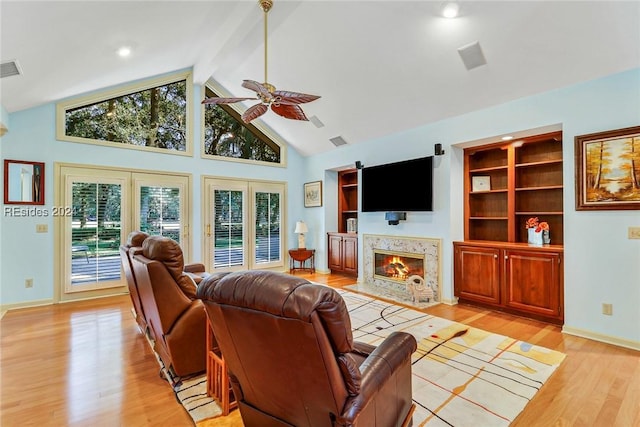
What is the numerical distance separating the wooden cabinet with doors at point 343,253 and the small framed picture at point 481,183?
92.0 inches

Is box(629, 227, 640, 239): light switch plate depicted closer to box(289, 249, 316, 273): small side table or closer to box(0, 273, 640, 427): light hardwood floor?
box(0, 273, 640, 427): light hardwood floor

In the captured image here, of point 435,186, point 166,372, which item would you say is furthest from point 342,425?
point 435,186

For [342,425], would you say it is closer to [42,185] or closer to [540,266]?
[540,266]

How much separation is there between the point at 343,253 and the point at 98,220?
431cm

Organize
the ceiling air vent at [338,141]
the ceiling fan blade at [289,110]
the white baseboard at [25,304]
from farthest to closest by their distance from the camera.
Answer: the ceiling air vent at [338,141] < the white baseboard at [25,304] < the ceiling fan blade at [289,110]

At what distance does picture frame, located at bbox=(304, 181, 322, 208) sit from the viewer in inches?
262

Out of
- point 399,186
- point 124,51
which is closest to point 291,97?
point 124,51

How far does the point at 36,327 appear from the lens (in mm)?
3508

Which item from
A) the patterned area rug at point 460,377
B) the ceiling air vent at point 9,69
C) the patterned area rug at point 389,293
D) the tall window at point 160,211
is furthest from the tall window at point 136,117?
the patterned area rug at point 460,377

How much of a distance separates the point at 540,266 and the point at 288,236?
4.71 meters

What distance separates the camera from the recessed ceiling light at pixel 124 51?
3549 millimetres

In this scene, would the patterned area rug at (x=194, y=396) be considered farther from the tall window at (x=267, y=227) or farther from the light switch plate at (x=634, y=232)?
the tall window at (x=267, y=227)

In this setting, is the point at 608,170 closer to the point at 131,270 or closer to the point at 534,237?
the point at 534,237

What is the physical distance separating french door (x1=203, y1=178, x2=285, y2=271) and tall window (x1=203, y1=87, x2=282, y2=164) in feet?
1.91
